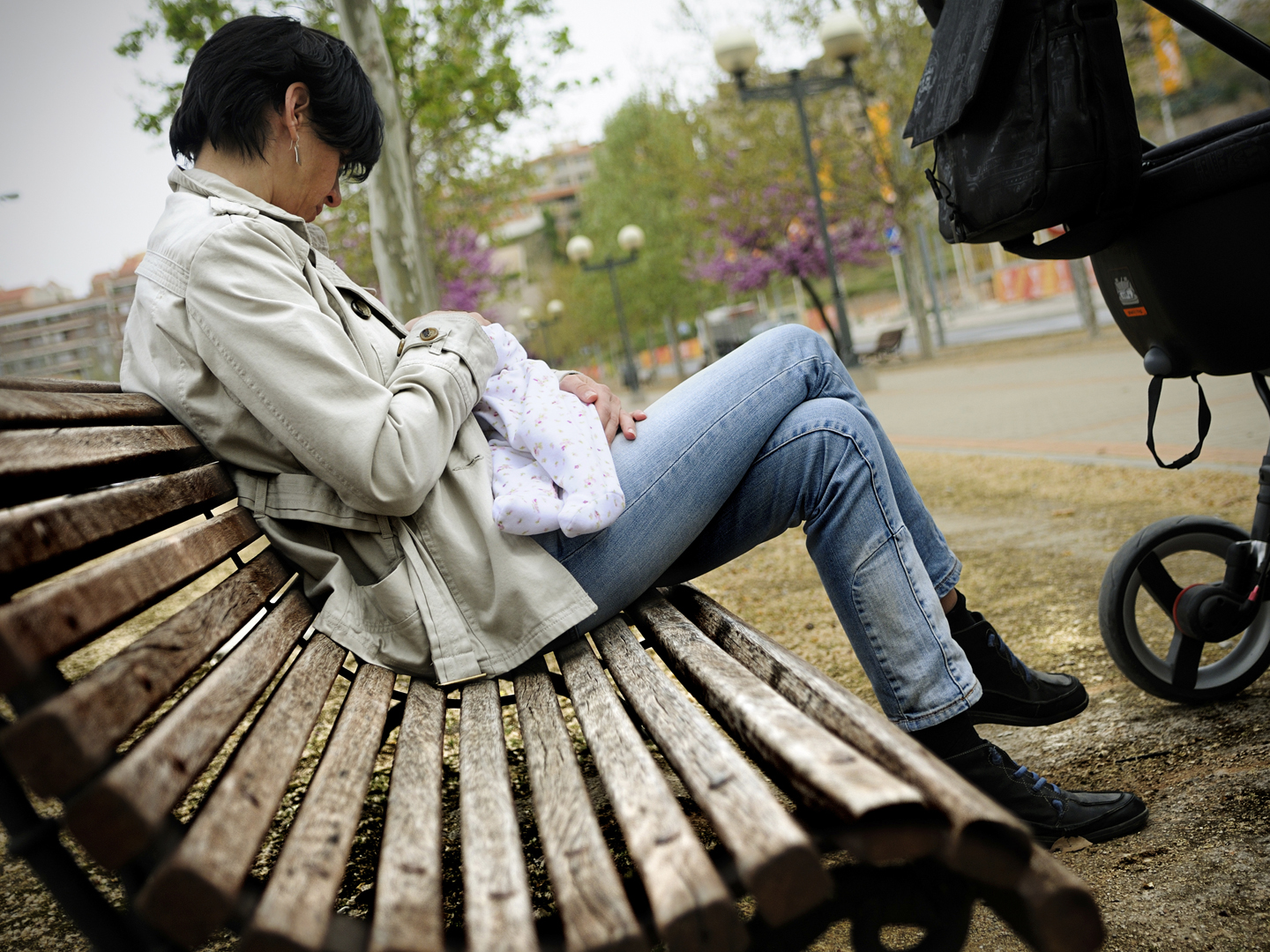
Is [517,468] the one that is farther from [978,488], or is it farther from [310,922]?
[978,488]

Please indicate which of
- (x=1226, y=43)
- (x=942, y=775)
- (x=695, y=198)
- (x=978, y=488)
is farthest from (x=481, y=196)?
(x=942, y=775)

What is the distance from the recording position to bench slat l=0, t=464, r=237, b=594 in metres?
0.99

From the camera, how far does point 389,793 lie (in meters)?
1.18

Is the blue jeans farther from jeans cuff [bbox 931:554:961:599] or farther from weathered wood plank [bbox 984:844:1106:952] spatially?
weathered wood plank [bbox 984:844:1106:952]

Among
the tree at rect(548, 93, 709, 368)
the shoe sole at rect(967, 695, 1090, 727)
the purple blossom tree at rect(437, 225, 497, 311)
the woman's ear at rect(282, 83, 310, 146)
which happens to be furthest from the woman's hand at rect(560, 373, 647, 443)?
the tree at rect(548, 93, 709, 368)

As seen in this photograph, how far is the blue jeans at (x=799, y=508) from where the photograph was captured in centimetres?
167

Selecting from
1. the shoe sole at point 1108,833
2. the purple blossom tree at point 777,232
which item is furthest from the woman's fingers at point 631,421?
the purple blossom tree at point 777,232

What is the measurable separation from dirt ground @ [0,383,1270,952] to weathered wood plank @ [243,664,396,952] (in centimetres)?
83

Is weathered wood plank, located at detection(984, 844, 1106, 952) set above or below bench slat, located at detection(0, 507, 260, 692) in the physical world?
below

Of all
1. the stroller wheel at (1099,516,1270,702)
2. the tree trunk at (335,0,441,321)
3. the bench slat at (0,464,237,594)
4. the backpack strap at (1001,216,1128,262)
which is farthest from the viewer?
the tree trunk at (335,0,441,321)

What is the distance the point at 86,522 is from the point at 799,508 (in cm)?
115

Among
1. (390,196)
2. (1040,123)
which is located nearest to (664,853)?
(1040,123)

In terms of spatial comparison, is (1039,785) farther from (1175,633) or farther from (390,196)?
(390,196)

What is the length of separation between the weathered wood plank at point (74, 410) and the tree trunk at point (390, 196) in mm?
5689
